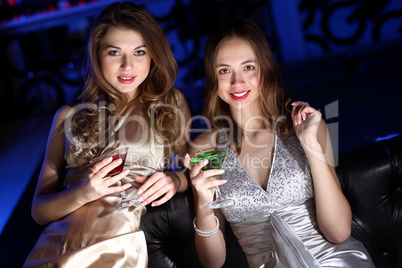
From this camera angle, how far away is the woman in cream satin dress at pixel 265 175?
63.6 inches

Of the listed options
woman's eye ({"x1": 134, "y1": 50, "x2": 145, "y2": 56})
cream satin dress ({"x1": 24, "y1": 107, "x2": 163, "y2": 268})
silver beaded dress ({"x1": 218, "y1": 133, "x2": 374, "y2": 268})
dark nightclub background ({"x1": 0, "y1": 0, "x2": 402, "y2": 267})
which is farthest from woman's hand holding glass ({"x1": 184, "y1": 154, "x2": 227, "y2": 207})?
dark nightclub background ({"x1": 0, "y1": 0, "x2": 402, "y2": 267})

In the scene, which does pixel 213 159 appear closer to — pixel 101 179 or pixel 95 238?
pixel 101 179

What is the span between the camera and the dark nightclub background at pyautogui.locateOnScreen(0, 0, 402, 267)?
15.4ft

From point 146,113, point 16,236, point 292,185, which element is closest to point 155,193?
point 146,113

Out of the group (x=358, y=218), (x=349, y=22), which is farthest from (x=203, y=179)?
(x=349, y=22)

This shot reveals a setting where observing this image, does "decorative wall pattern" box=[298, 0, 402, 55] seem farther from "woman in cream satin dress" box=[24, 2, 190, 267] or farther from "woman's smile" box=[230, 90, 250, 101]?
"woman's smile" box=[230, 90, 250, 101]

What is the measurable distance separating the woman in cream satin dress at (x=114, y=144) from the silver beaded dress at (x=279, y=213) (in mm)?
314

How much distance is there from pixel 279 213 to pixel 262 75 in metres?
0.65

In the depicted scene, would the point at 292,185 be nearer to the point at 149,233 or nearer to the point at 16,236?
the point at 149,233

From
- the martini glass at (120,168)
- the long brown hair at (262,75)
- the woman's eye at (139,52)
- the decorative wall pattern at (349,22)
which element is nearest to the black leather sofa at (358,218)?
the martini glass at (120,168)

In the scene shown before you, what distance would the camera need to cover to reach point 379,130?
319 cm

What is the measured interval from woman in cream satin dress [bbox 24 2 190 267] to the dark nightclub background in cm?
220

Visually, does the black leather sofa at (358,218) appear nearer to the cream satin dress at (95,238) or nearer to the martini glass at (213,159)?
the cream satin dress at (95,238)

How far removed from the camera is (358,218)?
71.2 inches
